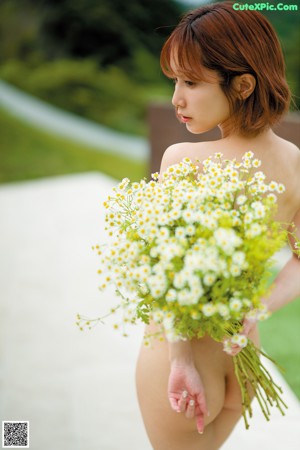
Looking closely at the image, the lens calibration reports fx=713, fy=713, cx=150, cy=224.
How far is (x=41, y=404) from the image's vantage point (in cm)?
330

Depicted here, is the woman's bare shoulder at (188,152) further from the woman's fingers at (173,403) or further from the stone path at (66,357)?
the stone path at (66,357)

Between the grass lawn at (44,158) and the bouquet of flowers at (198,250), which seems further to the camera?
the grass lawn at (44,158)

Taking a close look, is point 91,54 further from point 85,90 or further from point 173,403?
point 173,403

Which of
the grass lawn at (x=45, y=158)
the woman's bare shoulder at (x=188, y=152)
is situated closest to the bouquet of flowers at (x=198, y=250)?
the woman's bare shoulder at (x=188, y=152)

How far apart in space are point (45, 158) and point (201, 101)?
11.6m

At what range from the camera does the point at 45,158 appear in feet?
42.8

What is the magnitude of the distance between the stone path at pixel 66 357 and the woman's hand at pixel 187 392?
131 centimetres

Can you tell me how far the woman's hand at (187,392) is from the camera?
1.67m

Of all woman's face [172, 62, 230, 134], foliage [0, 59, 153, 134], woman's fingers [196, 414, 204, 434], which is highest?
foliage [0, 59, 153, 134]

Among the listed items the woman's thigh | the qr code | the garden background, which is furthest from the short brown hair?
the garden background

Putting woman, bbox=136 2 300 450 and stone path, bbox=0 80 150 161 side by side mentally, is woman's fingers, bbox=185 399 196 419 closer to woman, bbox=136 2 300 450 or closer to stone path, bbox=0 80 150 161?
woman, bbox=136 2 300 450

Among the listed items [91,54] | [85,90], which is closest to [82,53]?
[91,54]

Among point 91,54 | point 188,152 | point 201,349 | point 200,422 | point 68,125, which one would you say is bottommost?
point 200,422

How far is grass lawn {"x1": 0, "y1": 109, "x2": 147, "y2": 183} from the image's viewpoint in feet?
40.6
